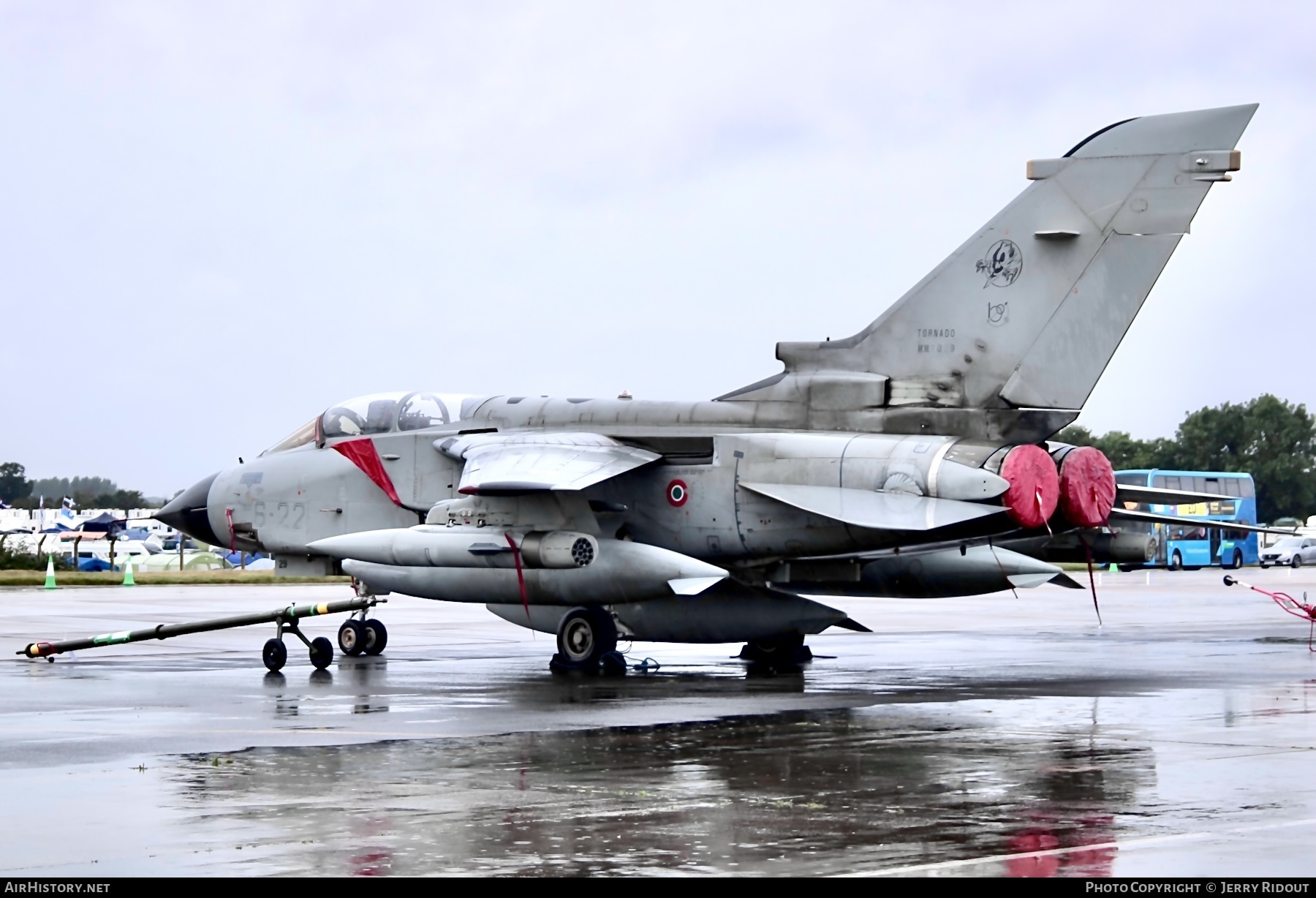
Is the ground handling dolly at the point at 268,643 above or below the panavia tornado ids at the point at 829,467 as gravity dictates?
below

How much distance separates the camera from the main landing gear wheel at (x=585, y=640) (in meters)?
17.9

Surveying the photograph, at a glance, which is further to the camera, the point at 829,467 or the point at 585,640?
the point at 585,640

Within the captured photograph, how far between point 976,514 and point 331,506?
8558mm

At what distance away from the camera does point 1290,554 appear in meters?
69.2

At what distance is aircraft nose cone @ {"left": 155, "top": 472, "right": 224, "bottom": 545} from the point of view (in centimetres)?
2125

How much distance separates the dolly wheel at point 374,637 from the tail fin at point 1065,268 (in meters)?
7.14

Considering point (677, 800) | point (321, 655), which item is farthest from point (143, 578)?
point (677, 800)

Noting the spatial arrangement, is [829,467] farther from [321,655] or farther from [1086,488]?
[321,655]

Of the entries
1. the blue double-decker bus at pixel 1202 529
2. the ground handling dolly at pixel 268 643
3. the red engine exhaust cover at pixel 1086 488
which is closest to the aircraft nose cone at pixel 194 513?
the ground handling dolly at pixel 268 643

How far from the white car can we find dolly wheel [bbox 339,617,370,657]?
2247 inches

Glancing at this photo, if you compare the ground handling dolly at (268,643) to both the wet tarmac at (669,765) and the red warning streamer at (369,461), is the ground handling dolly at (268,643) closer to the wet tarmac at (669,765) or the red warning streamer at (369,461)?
the wet tarmac at (669,765)

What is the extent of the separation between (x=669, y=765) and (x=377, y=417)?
1105cm

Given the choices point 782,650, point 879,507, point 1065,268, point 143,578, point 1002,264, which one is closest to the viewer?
point 879,507

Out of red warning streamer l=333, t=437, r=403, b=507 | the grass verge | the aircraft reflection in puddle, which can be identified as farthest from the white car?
the aircraft reflection in puddle
